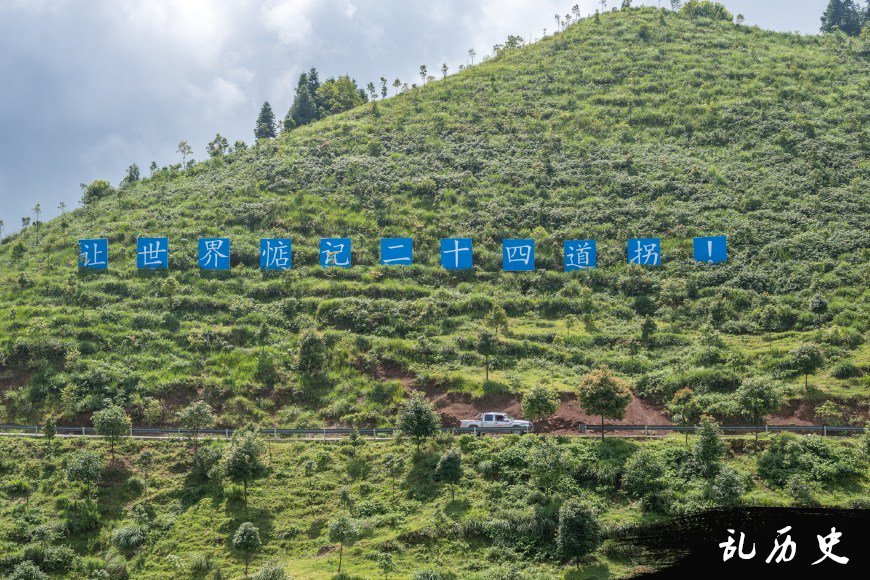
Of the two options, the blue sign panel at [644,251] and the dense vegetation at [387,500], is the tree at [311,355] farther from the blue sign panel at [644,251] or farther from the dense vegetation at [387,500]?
the blue sign panel at [644,251]

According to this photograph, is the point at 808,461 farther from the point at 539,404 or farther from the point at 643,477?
the point at 539,404

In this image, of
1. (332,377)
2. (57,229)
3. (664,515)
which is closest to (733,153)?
(332,377)

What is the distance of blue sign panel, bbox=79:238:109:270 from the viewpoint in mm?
61875

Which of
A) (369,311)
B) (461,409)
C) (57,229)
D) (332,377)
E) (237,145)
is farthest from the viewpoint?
(237,145)

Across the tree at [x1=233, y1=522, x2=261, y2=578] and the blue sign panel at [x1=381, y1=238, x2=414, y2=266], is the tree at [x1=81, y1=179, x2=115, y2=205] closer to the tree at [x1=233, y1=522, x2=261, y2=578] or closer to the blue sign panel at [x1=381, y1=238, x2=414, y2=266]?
the blue sign panel at [x1=381, y1=238, x2=414, y2=266]

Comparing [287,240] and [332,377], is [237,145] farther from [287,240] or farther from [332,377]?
[332,377]

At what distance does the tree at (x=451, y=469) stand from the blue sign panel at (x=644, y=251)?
99.8ft

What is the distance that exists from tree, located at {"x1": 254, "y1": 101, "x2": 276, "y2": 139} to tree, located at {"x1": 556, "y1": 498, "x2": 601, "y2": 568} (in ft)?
247

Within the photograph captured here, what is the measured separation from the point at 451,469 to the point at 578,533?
743cm

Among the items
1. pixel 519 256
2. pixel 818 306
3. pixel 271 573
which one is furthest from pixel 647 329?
pixel 271 573

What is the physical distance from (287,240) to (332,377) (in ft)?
54.2

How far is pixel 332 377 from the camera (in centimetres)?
4941

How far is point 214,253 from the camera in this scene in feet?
202

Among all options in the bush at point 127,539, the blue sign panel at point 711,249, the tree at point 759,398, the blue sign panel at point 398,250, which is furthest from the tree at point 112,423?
the blue sign panel at point 711,249
